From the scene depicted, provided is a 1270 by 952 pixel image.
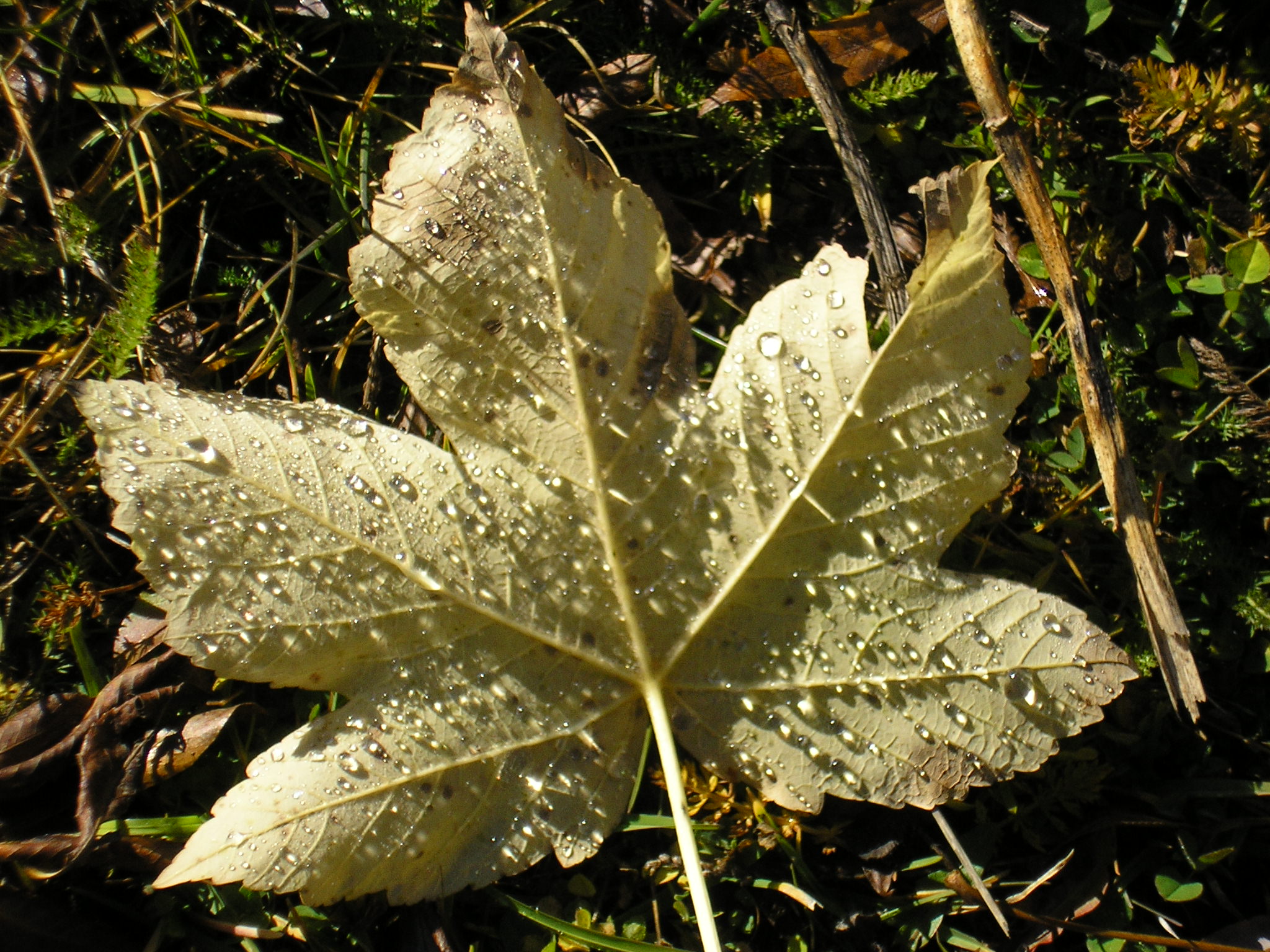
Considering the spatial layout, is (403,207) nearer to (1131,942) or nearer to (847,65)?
(847,65)

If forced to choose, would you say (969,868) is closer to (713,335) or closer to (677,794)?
(677,794)

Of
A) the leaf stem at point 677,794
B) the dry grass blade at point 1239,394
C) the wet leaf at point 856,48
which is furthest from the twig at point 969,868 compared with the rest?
the wet leaf at point 856,48

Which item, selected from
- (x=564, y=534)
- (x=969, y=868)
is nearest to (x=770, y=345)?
(x=564, y=534)

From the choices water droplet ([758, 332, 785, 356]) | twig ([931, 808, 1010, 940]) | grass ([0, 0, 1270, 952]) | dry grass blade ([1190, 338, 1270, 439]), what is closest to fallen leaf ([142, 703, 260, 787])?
grass ([0, 0, 1270, 952])

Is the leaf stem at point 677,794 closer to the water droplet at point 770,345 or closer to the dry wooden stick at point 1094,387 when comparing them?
the water droplet at point 770,345

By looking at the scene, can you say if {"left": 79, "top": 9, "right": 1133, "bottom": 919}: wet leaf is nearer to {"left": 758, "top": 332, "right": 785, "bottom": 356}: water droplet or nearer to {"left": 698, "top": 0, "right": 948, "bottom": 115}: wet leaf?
{"left": 758, "top": 332, "right": 785, "bottom": 356}: water droplet

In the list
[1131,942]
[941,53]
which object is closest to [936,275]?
[941,53]
